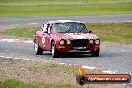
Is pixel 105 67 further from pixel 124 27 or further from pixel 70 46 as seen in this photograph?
pixel 124 27

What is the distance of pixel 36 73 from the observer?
51.5 ft

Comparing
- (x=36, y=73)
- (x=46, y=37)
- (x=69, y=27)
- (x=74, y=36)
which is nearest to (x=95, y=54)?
(x=74, y=36)

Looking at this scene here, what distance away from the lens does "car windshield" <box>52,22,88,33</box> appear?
22.0 meters

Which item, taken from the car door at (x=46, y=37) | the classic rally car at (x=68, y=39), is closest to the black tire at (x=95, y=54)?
the classic rally car at (x=68, y=39)

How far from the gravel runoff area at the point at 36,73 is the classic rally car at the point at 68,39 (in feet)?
7.48

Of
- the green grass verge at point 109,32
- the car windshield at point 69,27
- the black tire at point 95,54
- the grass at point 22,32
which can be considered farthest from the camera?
the grass at point 22,32

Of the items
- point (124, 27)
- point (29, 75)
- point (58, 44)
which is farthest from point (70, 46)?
point (124, 27)

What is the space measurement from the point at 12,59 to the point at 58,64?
8.61ft

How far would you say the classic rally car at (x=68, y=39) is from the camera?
2078cm

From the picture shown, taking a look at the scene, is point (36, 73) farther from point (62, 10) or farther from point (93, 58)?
point (62, 10)

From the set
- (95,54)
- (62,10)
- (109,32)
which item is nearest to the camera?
(95,54)

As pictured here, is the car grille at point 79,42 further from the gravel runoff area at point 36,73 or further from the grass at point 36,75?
the gravel runoff area at point 36,73

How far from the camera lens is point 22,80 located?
14.2m

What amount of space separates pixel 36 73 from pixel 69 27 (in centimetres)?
663
